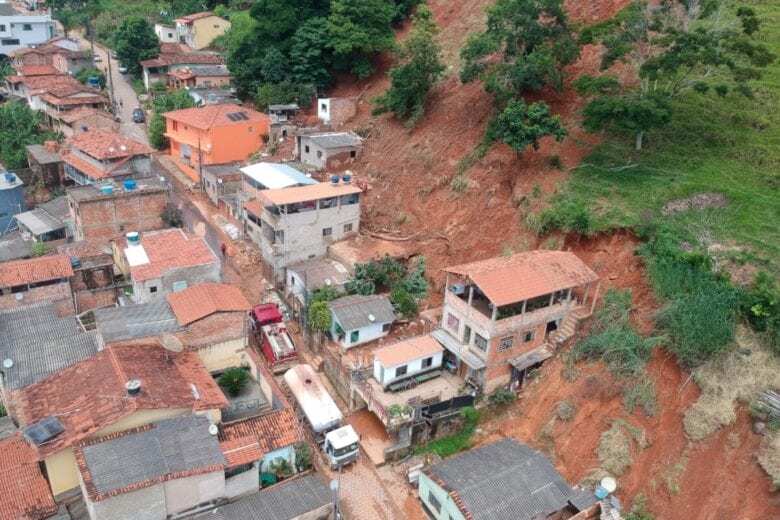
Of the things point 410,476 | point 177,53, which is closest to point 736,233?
point 410,476

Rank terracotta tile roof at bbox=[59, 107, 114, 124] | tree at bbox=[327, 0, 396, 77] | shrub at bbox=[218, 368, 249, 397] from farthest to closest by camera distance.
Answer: terracotta tile roof at bbox=[59, 107, 114, 124], tree at bbox=[327, 0, 396, 77], shrub at bbox=[218, 368, 249, 397]

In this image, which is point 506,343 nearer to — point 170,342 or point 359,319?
point 359,319

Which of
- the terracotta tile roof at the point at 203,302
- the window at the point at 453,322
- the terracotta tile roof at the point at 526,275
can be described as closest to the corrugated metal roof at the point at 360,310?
the window at the point at 453,322

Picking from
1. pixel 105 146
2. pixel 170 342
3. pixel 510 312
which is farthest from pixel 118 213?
pixel 510 312

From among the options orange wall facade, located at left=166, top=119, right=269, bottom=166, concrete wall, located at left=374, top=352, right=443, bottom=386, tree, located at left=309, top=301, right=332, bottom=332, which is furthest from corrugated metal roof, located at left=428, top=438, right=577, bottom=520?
orange wall facade, located at left=166, top=119, right=269, bottom=166

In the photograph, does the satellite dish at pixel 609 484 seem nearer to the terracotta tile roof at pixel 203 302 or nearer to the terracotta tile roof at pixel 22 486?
the terracotta tile roof at pixel 203 302

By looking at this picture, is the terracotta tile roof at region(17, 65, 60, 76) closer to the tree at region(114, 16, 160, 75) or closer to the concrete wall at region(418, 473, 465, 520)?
the tree at region(114, 16, 160, 75)

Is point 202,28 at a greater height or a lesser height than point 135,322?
greater

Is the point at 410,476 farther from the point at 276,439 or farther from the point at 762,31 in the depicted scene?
the point at 762,31
